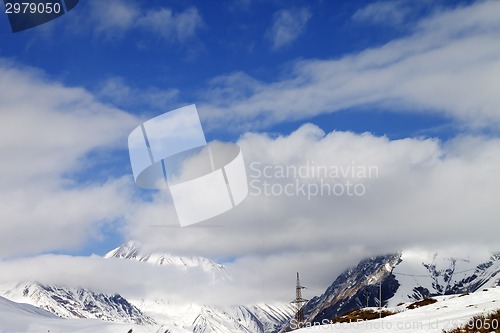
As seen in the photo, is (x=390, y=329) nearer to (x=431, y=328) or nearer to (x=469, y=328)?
(x=431, y=328)

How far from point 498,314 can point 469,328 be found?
7.02ft

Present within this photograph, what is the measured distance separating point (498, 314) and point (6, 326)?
62.8 m

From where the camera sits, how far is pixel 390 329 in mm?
24375

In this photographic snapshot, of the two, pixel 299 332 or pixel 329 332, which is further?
pixel 299 332

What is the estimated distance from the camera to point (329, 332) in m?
27.8

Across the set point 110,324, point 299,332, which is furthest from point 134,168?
point 110,324

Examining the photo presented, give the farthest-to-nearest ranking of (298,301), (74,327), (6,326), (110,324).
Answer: (110,324) → (298,301) → (74,327) → (6,326)

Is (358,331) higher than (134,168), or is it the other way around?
(134,168)

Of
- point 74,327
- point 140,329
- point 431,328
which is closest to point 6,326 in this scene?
point 74,327

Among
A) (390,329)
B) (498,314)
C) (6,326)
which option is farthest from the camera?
(6,326)

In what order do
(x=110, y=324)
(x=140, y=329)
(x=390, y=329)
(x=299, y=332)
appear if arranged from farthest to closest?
(x=140, y=329), (x=110, y=324), (x=299, y=332), (x=390, y=329)

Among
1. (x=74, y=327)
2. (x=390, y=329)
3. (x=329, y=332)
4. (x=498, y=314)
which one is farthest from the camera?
(x=74, y=327)

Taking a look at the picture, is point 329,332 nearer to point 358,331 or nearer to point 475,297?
point 358,331

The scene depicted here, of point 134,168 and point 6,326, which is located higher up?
point 134,168
